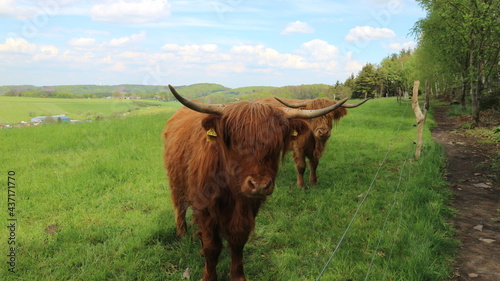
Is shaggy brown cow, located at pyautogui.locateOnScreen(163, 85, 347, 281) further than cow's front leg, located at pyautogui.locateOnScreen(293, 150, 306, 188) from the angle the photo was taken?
No

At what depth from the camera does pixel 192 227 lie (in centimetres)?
404

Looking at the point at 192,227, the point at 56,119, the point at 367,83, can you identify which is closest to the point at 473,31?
the point at 192,227

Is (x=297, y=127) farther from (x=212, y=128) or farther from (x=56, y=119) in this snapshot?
(x=56, y=119)

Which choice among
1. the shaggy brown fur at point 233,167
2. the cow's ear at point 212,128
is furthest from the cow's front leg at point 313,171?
the cow's ear at point 212,128

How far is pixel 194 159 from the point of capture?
3100mm

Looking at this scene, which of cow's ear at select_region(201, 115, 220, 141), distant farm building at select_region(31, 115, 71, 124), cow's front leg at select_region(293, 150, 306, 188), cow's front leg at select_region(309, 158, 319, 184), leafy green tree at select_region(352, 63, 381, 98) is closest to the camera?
cow's ear at select_region(201, 115, 220, 141)

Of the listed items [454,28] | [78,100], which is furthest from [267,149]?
[78,100]

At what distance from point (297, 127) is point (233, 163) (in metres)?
0.75

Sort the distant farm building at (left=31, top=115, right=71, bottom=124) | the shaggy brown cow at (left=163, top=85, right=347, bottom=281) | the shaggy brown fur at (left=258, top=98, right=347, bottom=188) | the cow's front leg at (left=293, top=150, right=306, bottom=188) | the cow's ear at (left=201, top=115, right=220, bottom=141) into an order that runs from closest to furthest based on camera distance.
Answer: the shaggy brown cow at (left=163, top=85, right=347, bottom=281), the cow's ear at (left=201, top=115, right=220, bottom=141), the shaggy brown fur at (left=258, top=98, right=347, bottom=188), the cow's front leg at (left=293, top=150, right=306, bottom=188), the distant farm building at (left=31, top=115, right=71, bottom=124)

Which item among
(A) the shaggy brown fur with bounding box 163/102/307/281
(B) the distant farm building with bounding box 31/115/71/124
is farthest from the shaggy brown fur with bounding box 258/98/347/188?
(B) the distant farm building with bounding box 31/115/71/124

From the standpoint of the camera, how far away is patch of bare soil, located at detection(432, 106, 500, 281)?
3438mm

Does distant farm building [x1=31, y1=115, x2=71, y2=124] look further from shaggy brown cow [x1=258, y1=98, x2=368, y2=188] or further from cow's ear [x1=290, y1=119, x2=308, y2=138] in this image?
cow's ear [x1=290, y1=119, x2=308, y2=138]

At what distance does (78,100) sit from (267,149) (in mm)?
27699

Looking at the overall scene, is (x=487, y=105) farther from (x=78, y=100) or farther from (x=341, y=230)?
(x=78, y=100)
